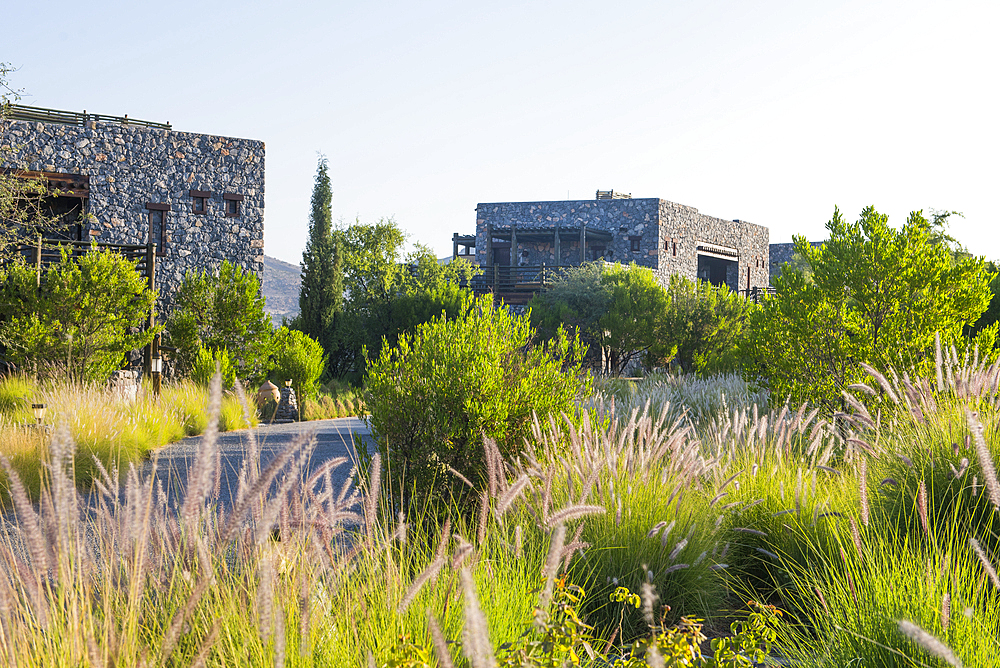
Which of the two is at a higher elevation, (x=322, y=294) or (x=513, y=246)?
(x=513, y=246)

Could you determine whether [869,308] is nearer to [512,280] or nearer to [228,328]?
[228,328]

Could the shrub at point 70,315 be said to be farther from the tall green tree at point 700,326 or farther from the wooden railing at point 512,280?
the wooden railing at point 512,280

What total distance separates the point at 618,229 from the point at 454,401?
27.6 meters

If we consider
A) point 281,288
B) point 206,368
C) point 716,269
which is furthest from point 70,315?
point 281,288

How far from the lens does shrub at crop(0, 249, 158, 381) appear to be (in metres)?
12.7

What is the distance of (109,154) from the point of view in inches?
753

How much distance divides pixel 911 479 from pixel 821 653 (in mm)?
1671

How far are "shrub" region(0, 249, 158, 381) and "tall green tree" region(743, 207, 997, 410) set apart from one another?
33.9 ft

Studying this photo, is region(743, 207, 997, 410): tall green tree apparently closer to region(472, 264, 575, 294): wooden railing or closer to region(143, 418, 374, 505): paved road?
region(143, 418, 374, 505): paved road

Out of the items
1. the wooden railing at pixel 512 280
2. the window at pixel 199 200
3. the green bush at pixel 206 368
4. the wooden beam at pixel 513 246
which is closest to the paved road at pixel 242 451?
the green bush at pixel 206 368

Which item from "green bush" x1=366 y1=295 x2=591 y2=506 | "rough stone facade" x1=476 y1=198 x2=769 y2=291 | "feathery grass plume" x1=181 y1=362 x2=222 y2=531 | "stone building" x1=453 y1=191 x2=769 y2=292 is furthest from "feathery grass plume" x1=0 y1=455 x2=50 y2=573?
"rough stone facade" x1=476 y1=198 x2=769 y2=291

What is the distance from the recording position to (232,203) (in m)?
20.3

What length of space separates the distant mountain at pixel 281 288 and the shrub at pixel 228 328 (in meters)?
63.2

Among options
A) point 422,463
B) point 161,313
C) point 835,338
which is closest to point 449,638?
point 422,463
